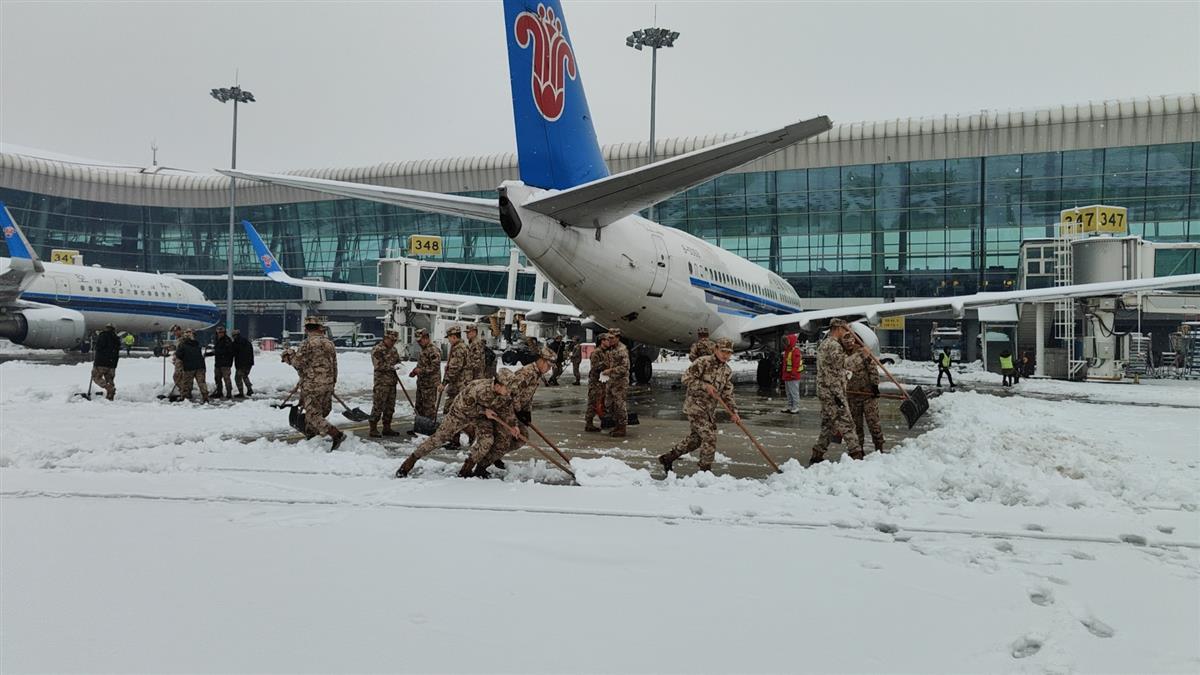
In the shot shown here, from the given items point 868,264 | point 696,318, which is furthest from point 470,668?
point 868,264

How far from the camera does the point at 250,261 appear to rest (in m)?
66.2

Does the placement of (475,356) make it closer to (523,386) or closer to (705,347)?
(705,347)

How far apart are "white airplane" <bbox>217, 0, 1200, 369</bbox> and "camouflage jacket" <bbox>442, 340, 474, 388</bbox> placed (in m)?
1.79

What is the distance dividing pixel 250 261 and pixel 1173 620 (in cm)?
7197

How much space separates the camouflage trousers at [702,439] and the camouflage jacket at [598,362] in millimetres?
3630

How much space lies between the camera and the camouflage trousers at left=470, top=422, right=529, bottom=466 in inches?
281

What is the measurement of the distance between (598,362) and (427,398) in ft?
8.81

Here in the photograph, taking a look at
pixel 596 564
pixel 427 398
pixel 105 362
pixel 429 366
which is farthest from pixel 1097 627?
pixel 105 362

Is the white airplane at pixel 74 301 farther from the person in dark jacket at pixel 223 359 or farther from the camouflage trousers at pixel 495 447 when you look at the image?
the camouflage trousers at pixel 495 447

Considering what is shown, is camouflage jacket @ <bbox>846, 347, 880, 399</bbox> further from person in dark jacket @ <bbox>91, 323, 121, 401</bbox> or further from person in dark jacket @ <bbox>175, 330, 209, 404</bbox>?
person in dark jacket @ <bbox>91, 323, 121, 401</bbox>

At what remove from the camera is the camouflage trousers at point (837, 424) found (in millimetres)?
8274

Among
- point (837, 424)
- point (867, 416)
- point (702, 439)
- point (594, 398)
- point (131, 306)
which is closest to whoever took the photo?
point (702, 439)

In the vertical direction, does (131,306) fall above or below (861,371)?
above

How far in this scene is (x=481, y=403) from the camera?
703cm
